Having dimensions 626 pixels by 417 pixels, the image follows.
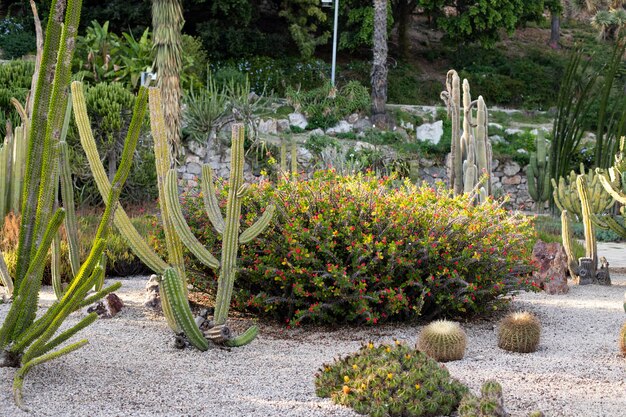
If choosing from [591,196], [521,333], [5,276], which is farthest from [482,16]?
[5,276]

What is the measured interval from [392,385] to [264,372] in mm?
962

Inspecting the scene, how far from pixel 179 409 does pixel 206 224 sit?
2626 mm

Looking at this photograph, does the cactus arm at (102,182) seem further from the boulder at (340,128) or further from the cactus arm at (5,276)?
the boulder at (340,128)

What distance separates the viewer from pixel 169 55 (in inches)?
685

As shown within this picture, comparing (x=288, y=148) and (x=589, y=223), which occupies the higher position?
(x=589, y=223)

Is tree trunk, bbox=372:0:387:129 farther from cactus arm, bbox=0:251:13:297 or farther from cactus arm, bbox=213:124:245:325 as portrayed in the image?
cactus arm, bbox=213:124:245:325

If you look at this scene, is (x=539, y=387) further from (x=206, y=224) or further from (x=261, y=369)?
(x=206, y=224)

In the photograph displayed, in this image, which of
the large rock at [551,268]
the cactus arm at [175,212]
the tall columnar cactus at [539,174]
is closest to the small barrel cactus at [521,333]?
the large rock at [551,268]

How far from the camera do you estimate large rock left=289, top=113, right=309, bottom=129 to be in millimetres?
22672

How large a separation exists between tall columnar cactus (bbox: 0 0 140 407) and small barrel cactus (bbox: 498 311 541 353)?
263cm

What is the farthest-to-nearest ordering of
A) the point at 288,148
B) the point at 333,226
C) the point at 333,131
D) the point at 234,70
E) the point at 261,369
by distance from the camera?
the point at 234,70 → the point at 333,131 → the point at 288,148 → the point at 333,226 → the point at 261,369

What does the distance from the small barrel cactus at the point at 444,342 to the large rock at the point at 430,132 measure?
17.4 m

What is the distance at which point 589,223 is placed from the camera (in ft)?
28.6

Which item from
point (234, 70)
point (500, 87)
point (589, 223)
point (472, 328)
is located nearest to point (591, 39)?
point (500, 87)
